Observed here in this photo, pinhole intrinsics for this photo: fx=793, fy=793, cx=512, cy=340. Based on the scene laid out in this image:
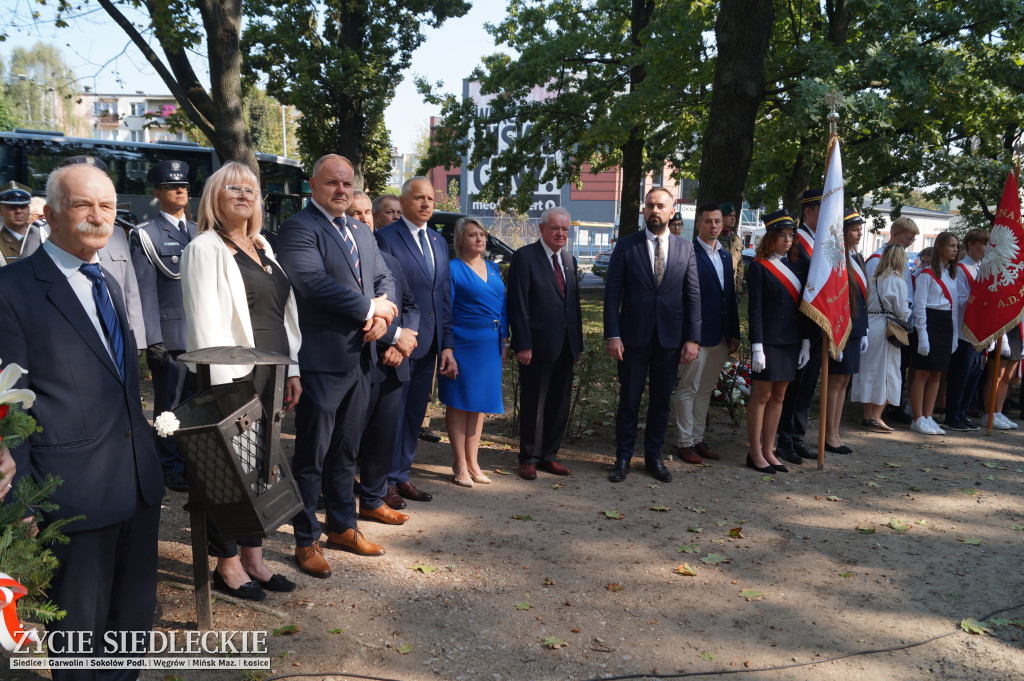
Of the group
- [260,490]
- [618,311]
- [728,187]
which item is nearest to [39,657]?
[260,490]

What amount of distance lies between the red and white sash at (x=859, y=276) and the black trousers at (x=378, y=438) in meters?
4.72

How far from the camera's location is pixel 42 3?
39.3ft

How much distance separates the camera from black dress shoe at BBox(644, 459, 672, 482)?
6719mm

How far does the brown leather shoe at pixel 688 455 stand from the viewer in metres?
7.19

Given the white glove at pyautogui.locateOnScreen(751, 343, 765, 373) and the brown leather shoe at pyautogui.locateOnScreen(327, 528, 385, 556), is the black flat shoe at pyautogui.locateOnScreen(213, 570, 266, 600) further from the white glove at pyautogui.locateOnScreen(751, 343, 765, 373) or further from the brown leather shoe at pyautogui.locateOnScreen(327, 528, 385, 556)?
the white glove at pyautogui.locateOnScreen(751, 343, 765, 373)

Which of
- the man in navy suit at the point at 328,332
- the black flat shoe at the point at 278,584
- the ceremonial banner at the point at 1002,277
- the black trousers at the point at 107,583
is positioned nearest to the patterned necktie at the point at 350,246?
the man in navy suit at the point at 328,332

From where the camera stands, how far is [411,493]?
5.99m

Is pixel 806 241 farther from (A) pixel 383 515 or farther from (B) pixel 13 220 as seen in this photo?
(B) pixel 13 220

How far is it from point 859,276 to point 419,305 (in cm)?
A: 441

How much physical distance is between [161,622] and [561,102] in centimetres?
1660

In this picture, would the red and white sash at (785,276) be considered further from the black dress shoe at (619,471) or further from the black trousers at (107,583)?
the black trousers at (107,583)

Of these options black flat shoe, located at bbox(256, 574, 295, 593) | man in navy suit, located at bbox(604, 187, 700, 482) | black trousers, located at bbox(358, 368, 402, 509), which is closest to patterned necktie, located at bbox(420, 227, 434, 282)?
black trousers, located at bbox(358, 368, 402, 509)

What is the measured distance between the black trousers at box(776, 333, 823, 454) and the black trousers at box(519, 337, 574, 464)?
7.17 ft

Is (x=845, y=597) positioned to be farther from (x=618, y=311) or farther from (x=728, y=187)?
(x=728, y=187)
